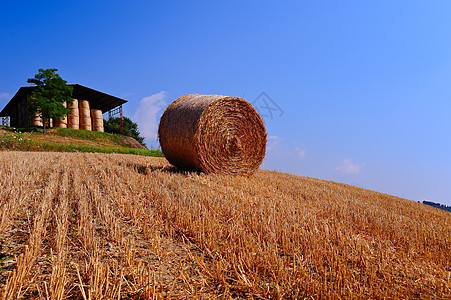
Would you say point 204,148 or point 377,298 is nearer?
point 377,298

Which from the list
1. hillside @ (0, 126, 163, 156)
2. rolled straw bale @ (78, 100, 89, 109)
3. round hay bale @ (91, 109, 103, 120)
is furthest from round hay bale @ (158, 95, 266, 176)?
round hay bale @ (91, 109, 103, 120)

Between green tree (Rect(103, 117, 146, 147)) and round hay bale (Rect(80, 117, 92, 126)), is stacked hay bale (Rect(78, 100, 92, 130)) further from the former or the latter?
green tree (Rect(103, 117, 146, 147))

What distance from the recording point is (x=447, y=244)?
4.40m

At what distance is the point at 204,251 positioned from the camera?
9.76 feet

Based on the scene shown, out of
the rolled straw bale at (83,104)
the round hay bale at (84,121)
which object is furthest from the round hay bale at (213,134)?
the rolled straw bale at (83,104)

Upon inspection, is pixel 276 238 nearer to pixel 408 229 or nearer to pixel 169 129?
pixel 408 229

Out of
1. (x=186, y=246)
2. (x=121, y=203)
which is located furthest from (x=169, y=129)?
(x=186, y=246)

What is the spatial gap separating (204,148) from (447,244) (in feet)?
19.0

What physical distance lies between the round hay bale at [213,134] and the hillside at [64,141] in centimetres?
1364

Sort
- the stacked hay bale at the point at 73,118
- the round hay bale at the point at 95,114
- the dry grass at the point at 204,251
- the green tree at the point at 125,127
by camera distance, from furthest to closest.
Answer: the green tree at the point at 125,127 → the round hay bale at the point at 95,114 → the stacked hay bale at the point at 73,118 → the dry grass at the point at 204,251

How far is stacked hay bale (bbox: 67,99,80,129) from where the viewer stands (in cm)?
3519

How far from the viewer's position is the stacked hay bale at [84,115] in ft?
119

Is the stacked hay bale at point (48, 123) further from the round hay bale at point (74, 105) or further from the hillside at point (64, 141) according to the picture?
the round hay bale at point (74, 105)

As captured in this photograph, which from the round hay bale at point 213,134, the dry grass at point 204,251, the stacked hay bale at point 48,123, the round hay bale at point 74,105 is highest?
the round hay bale at point 74,105
